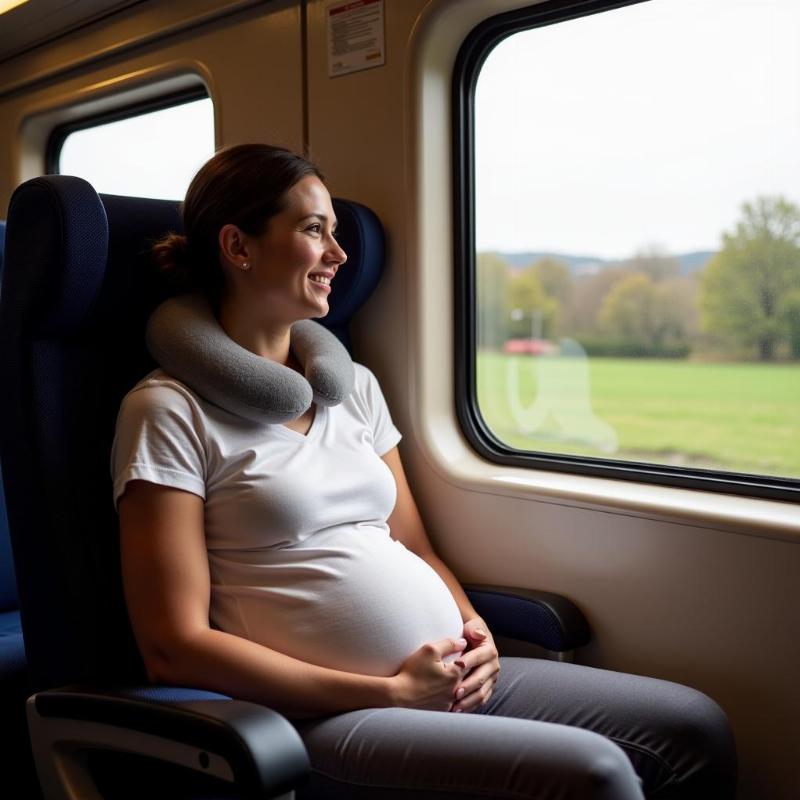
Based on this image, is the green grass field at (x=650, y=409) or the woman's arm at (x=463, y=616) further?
the green grass field at (x=650, y=409)

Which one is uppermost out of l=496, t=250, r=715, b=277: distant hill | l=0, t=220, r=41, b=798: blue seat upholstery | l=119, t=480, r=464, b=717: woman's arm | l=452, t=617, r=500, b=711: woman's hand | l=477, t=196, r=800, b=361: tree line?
l=496, t=250, r=715, b=277: distant hill

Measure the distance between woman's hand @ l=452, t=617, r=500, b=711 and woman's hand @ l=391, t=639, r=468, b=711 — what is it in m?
0.04

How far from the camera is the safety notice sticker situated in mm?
2238

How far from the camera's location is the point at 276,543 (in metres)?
1.59

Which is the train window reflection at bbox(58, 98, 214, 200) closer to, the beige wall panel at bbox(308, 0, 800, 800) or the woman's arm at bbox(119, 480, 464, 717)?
the beige wall panel at bbox(308, 0, 800, 800)

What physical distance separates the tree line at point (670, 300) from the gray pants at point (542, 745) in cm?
73

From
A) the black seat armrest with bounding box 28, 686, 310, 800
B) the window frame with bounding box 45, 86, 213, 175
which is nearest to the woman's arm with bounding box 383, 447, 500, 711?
the black seat armrest with bounding box 28, 686, 310, 800

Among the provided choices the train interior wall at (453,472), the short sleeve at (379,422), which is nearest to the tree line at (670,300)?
the train interior wall at (453,472)

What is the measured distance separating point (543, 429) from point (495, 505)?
1.00 ft

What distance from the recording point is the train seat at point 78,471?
53.6 inches

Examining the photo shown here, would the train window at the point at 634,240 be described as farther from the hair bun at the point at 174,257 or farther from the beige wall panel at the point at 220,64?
the hair bun at the point at 174,257

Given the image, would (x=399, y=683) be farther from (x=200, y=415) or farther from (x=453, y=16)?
(x=453, y=16)

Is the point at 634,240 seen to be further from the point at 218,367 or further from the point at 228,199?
the point at 218,367

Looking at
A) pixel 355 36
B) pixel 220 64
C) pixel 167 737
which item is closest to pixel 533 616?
pixel 167 737
